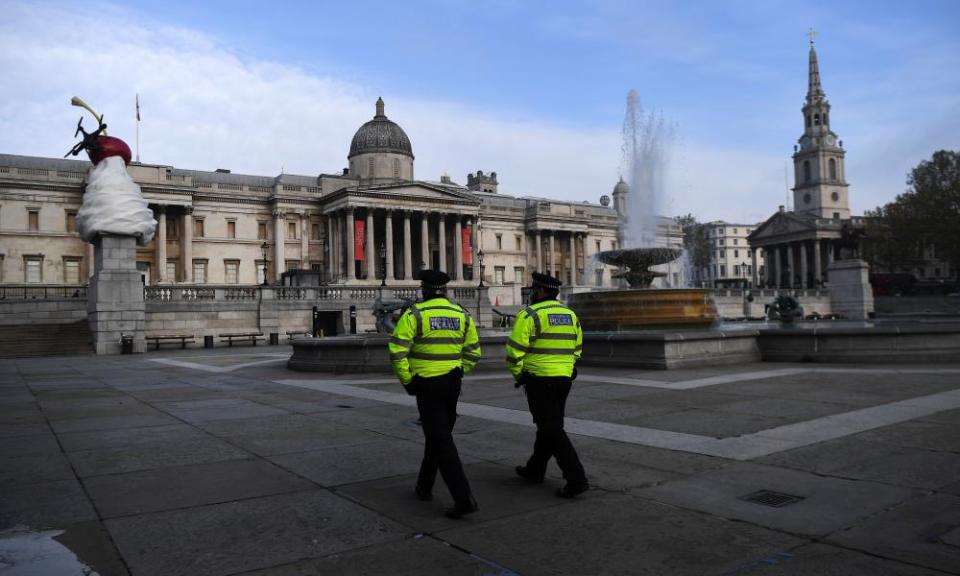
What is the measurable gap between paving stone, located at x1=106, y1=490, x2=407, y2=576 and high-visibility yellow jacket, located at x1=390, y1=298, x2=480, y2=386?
1208mm

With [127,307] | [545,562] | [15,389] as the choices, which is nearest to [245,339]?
[127,307]

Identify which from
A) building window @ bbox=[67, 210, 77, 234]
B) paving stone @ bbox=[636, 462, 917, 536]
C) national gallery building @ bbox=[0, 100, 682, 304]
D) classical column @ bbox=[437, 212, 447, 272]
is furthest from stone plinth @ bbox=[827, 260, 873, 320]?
building window @ bbox=[67, 210, 77, 234]

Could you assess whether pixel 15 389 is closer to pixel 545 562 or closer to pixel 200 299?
pixel 545 562

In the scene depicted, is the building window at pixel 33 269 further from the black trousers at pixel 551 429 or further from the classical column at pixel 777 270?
the classical column at pixel 777 270

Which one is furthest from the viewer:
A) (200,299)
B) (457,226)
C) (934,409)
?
(457,226)

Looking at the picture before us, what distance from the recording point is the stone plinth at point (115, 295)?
30656 mm

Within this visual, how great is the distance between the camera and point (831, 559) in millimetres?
4430

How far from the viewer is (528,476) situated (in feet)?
21.6

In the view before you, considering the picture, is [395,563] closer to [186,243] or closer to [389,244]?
[389,244]

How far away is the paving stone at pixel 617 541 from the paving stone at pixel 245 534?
0.77 meters

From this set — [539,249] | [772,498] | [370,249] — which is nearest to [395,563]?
[772,498]

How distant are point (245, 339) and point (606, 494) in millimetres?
37168

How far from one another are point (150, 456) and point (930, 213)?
89050 millimetres

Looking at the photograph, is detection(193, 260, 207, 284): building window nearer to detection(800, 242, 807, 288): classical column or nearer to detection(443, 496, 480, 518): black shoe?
detection(443, 496, 480, 518): black shoe
